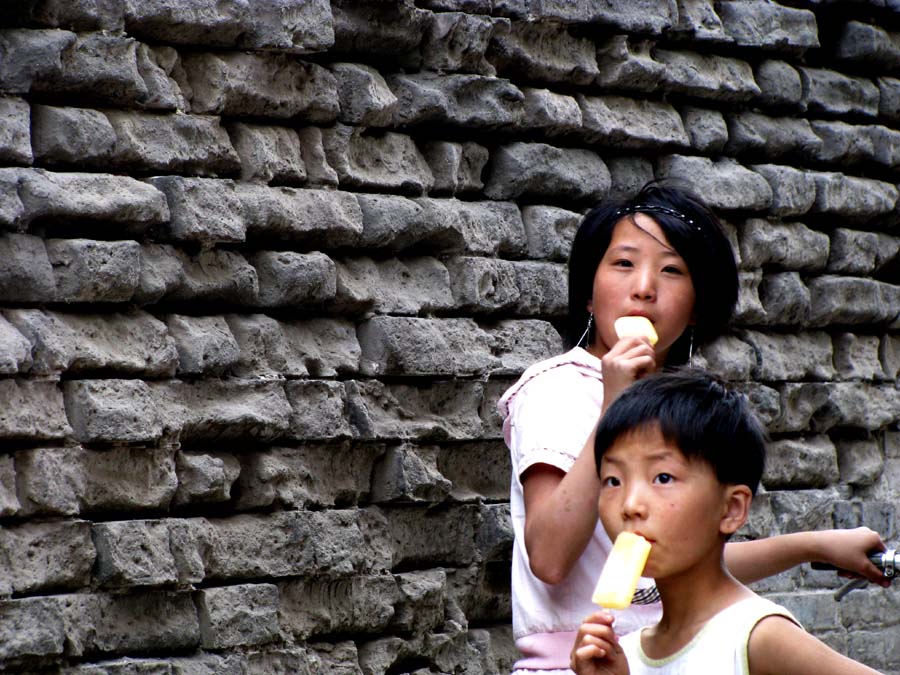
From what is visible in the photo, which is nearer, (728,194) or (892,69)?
(728,194)

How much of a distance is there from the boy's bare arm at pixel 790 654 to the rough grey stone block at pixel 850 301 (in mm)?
3274

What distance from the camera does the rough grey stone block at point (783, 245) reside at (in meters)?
5.50

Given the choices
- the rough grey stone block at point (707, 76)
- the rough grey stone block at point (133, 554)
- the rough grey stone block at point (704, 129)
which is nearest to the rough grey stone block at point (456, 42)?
the rough grey stone block at point (707, 76)

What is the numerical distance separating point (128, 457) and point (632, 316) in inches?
47.0

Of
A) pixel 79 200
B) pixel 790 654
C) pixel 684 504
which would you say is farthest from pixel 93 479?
pixel 790 654

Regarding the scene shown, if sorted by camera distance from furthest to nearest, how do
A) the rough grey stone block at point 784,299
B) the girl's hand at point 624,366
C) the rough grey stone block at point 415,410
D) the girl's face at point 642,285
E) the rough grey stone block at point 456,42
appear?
the rough grey stone block at point 784,299
the rough grey stone block at point 456,42
the rough grey stone block at point 415,410
the girl's face at point 642,285
the girl's hand at point 624,366

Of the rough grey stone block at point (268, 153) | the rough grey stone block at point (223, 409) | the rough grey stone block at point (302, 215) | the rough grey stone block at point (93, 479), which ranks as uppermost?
the rough grey stone block at point (268, 153)

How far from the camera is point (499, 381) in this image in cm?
445

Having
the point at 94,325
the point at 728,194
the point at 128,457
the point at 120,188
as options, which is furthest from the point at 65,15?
the point at 728,194

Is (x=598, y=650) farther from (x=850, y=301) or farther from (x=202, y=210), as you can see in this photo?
(x=850, y=301)

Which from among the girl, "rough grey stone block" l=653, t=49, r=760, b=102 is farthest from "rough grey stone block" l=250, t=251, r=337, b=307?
"rough grey stone block" l=653, t=49, r=760, b=102

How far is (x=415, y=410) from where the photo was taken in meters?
4.25

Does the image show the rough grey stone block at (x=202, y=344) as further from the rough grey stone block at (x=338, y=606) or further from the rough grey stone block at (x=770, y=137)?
the rough grey stone block at (x=770, y=137)

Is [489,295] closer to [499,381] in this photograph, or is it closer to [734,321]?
[499,381]
